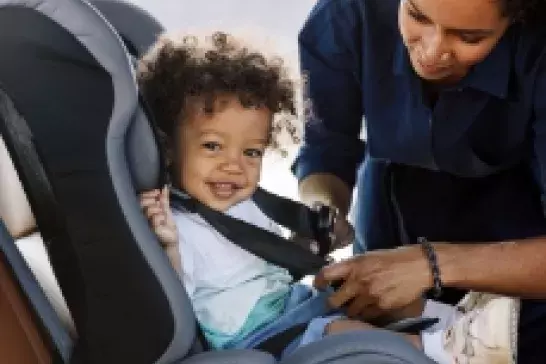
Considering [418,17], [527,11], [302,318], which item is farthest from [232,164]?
[527,11]

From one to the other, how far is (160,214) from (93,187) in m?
0.13

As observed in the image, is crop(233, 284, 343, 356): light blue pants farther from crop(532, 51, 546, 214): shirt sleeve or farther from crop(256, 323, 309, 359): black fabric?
crop(532, 51, 546, 214): shirt sleeve

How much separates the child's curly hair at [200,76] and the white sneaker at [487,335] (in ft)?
1.36

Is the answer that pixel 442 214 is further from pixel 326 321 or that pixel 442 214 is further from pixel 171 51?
pixel 171 51

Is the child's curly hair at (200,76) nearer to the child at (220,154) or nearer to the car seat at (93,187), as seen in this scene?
the child at (220,154)

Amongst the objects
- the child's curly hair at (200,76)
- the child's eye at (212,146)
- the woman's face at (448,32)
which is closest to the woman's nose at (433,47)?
the woman's face at (448,32)

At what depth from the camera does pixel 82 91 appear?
1.05 meters

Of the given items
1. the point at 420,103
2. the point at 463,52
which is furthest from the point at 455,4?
the point at 420,103

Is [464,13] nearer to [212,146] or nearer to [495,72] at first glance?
[495,72]

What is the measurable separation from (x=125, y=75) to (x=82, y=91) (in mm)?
52

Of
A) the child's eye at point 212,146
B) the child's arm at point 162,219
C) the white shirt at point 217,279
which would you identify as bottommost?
the white shirt at point 217,279

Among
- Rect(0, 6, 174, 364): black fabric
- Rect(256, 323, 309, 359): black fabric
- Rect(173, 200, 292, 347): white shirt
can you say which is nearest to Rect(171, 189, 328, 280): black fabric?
Rect(173, 200, 292, 347): white shirt

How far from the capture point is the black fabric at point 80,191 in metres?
1.04

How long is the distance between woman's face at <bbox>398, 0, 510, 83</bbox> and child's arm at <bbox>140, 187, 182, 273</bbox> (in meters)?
0.44
